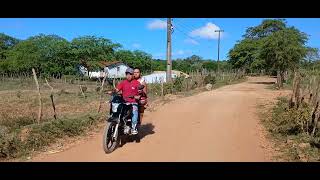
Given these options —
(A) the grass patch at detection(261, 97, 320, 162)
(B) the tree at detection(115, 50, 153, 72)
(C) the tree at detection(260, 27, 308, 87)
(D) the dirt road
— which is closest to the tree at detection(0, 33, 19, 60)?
(B) the tree at detection(115, 50, 153, 72)

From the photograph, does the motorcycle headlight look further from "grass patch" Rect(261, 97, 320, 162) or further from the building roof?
the building roof

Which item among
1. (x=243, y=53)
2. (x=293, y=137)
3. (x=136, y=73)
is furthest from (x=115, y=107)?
(x=243, y=53)

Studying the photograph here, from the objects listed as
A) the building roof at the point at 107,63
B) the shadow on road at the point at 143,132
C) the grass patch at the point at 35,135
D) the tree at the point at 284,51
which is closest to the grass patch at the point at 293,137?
the shadow on road at the point at 143,132

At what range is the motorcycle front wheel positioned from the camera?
7.36 metres

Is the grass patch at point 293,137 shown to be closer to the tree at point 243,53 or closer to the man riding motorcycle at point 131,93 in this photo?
the man riding motorcycle at point 131,93

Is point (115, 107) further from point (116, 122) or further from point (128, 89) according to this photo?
point (128, 89)

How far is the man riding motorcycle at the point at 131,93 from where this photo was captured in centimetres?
816

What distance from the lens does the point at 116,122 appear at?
7777mm

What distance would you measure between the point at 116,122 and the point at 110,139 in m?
0.34

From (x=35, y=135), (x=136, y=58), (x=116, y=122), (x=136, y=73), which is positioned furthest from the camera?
(x=136, y=58)
